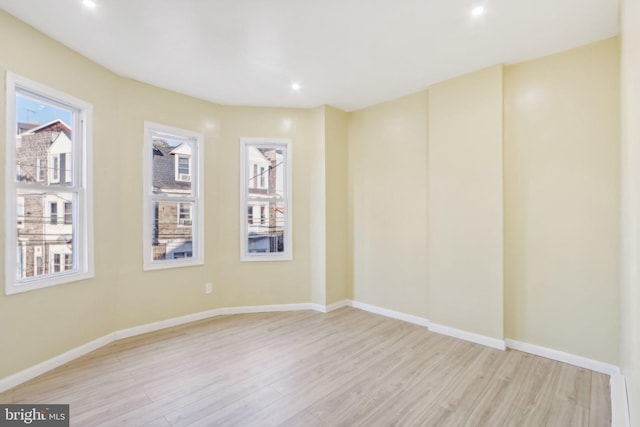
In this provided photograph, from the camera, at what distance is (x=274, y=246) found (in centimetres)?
432

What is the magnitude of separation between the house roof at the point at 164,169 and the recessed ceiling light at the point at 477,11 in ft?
11.2

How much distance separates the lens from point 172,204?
12.3ft

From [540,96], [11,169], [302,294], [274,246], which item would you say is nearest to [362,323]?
[302,294]

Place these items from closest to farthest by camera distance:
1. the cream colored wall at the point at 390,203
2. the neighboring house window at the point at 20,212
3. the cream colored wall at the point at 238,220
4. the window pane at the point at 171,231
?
the neighboring house window at the point at 20,212
the window pane at the point at 171,231
the cream colored wall at the point at 390,203
the cream colored wall at the point at 238,220

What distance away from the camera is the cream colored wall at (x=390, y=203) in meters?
3.76

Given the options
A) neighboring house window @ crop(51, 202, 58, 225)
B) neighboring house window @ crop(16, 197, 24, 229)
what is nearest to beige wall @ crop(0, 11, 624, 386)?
neighboring house window @ crop(16, 197, 24, 229)

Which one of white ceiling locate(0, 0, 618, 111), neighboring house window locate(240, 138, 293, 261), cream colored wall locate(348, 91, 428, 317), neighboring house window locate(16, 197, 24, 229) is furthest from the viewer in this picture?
neighboring house window locate(240, 138, 293, 261)

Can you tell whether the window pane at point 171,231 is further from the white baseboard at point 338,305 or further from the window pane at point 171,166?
the white baseboard at point 338,305

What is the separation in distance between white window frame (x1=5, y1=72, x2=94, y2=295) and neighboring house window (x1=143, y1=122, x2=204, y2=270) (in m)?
0.58

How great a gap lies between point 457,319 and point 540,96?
2364 mm

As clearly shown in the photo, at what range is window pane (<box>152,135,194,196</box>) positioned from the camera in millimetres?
3645

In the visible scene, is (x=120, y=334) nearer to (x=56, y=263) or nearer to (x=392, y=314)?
(x=56, y=263)

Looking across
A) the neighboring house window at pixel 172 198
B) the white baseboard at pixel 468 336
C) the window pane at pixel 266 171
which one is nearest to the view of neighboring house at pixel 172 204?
the neighboring house window at pixel 172 198

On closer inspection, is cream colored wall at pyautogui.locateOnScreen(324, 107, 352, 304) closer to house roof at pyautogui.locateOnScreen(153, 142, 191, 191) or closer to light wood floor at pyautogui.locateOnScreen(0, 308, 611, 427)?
light wood floor at pyautogui.locateOnScreen(0, 308, 611, 427)
